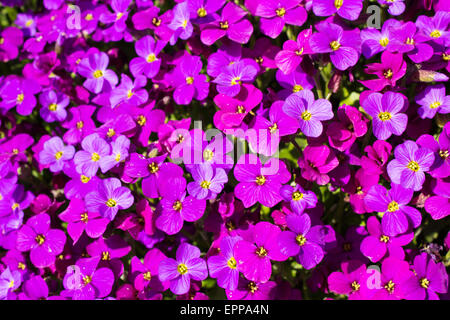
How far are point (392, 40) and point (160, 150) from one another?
1214 millimetres

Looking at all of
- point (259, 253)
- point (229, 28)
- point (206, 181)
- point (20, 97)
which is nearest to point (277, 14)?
point (229, 28)

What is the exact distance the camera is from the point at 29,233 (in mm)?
2236

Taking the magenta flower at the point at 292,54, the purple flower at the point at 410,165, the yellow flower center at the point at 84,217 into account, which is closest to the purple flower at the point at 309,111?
the magenta flower at the point at 292,54

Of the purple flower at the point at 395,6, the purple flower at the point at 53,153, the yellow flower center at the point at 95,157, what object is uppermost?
the purple flower at the point at 395,6

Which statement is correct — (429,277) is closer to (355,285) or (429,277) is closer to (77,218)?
(355,285)

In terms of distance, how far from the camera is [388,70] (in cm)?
204

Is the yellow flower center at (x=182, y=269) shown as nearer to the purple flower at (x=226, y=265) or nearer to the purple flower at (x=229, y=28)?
the purple flower at (x=226, y=265)

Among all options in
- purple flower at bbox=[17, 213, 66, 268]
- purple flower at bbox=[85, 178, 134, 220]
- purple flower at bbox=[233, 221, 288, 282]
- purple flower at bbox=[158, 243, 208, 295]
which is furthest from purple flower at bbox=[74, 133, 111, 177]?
purple flower at bbox=[233, 221, 288, 282]

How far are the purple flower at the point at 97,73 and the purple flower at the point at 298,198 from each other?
123 cm

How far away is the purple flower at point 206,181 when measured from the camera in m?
1.94

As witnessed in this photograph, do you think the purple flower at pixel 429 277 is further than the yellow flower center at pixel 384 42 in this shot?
No

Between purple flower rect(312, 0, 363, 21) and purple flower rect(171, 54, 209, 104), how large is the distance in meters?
0.64

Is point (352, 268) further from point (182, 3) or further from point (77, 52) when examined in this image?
point (77, 52)

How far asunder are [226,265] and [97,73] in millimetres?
1367
